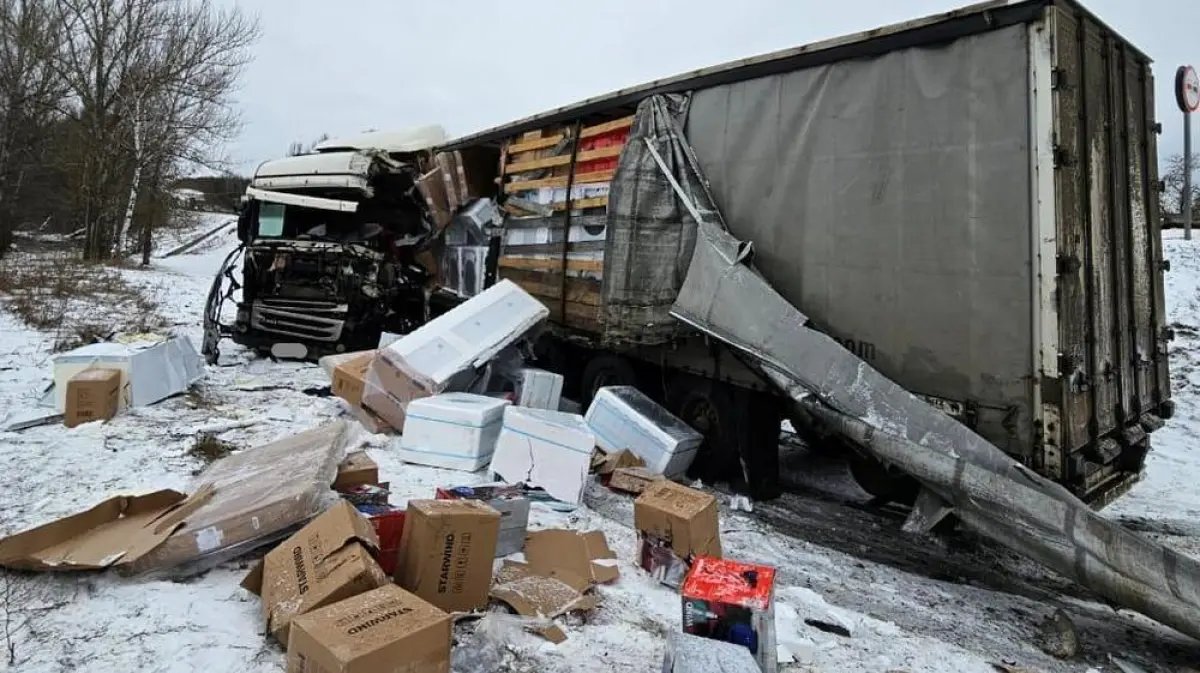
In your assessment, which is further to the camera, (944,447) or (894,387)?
(894,387)

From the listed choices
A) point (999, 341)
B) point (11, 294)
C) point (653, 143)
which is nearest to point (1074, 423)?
point (999, 341)

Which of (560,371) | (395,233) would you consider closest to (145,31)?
(395,233)

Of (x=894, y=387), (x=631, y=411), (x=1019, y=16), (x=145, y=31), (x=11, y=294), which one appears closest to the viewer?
(x=1019, y=16)

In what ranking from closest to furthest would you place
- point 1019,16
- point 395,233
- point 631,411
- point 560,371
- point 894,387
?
point 1019,16 → point 894,387 → point 631,411 → point 560,371 → point 395,233

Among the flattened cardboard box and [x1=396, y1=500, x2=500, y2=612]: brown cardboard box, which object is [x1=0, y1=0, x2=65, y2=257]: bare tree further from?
[x1=396, y1=500, x2=500, y2=612]: brown cardboard box

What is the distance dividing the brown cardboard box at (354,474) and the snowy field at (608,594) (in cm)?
27

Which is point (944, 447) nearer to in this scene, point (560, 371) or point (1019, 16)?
point (1019, 16)

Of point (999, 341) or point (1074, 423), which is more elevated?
point (999, 341)

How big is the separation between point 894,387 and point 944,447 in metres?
0.41

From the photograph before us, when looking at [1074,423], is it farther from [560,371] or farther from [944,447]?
[560,371]

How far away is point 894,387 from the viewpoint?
3551mm

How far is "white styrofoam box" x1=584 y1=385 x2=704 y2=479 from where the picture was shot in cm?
466

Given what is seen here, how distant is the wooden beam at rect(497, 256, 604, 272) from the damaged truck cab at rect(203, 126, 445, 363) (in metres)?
2.47

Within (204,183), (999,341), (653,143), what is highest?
(204,183)
